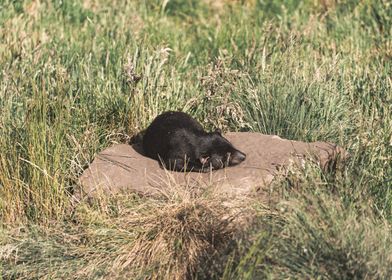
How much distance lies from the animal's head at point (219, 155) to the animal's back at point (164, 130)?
6.5 inches

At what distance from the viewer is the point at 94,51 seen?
768 cm

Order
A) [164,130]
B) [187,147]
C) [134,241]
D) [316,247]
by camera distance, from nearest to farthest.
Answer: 1. [316,247]
2. [134,241]
3. [187,147]
4. [164,130]

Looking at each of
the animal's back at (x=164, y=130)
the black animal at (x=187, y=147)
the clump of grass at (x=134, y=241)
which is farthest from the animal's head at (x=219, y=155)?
the clump of grass at (x=134, y=241)

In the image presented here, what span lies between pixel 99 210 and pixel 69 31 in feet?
11.2

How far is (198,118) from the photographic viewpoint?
22.7ft

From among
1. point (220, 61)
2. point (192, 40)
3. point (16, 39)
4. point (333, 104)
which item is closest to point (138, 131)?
point (220, 61)

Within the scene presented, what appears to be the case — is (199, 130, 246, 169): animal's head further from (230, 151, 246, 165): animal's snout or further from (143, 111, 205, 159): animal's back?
(143, 111, 205, 159): animal's back

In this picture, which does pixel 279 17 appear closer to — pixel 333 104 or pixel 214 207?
pixel 333 104

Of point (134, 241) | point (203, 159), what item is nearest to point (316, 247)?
point (134, 241)

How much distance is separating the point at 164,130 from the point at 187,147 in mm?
217

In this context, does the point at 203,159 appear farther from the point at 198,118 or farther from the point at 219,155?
the point at 198,118

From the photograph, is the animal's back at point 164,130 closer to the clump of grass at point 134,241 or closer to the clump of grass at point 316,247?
the clump of grass at point 134,241

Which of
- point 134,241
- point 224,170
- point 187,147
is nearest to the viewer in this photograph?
point 134,241

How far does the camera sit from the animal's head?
19.4ft
